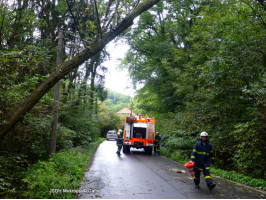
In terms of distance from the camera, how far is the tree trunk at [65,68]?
6508 mm

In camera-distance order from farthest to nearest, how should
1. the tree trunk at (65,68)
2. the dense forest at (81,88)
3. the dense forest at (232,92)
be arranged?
the dense forest at (232,92) → the dense forest at (81,88) → the tree trunk at (65,68)

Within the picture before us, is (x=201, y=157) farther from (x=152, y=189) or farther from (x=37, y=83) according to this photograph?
(x=37, y=83)

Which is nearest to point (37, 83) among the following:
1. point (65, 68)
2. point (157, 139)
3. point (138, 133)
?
point (65, 68)

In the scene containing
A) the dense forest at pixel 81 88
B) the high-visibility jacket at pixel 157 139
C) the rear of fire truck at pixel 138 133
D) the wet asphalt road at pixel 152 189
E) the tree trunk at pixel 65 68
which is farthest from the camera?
the high-visibility jacket at pixel 157 139

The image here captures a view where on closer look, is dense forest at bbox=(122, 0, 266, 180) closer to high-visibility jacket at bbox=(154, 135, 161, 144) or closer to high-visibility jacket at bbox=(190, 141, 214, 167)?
high-visibility jacket at bbox=(154, 135, 161, 144)

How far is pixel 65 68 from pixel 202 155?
4.94 metres

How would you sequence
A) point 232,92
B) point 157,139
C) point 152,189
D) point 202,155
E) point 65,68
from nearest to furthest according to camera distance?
1. point 65,68
2. point 152,189
3. point 202,155
4. point 232,92
5. point 157,139

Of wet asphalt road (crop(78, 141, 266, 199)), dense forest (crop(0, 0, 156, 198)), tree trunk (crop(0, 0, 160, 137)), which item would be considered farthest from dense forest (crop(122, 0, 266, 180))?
dense forest (crop(0, 0, 156, 198))

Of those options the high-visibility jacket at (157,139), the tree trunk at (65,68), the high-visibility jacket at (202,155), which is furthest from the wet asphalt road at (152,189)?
the high-visibility jacket at (157,139)

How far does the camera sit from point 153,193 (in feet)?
21.3

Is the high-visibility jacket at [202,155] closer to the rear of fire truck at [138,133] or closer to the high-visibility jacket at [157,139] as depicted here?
the rear of fire truck at [138,133]

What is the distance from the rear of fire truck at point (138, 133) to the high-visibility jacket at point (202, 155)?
10957 mm

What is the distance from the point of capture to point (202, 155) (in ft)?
24.2

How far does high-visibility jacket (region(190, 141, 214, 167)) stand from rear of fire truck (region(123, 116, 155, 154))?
10957 millimetres
